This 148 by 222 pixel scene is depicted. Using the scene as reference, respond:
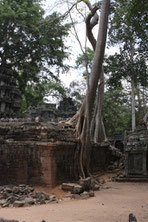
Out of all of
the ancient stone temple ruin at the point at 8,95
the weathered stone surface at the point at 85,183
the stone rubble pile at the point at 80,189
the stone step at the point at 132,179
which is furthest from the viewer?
the ancient stone temple ruin at the point at 8,95

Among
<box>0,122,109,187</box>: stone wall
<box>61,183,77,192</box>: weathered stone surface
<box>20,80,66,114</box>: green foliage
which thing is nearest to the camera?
<box>61,183,77,192</box>: weathered stone surface

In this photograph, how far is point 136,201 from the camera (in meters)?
6.92

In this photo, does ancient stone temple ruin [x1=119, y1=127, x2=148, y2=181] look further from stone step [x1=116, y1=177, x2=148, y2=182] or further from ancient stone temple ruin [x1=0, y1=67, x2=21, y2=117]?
ancient stone temple ruin [x1=0, y1=67, x2=21, y2=117]

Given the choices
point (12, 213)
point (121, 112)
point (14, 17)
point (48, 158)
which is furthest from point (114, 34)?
point (12, 213)

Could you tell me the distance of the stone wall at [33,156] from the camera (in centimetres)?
809

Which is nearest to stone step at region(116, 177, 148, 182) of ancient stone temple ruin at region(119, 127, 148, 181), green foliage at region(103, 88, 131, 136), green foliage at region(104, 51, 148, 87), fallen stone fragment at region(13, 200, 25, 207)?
ancient stone temple ruin at region(119, 127, 148, 181)

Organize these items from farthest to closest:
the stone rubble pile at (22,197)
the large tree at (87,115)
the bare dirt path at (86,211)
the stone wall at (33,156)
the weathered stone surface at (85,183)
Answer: the large tree at (87,115) → the stone wall at (33,156) → the weathered stone surface at (85,183) → the stone rubble pile at (22,197) → the bare dirt path at (86,211)

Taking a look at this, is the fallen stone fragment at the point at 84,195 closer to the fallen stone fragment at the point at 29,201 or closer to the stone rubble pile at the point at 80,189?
the stone rubble pile at the point at 80,189

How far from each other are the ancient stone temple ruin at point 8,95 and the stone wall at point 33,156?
35.1 ft

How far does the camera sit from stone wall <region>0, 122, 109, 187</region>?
8094 millimetres

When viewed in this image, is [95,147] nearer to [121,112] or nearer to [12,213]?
[12,213]

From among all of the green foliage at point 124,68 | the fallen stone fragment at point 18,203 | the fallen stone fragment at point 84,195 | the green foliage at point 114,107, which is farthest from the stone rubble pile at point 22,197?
the green foliage at point 114,107

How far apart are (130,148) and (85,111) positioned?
10.9 ft

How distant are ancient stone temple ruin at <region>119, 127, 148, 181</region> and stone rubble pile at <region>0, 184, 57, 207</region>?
541cm
